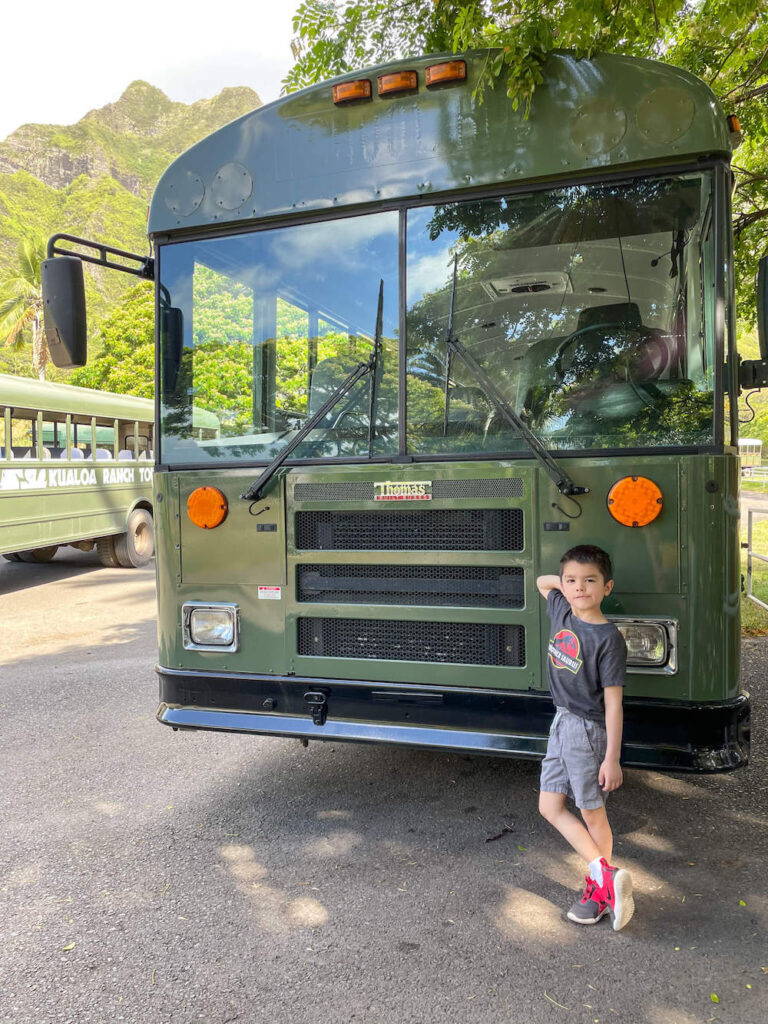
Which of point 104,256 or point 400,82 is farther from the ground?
point 400,82

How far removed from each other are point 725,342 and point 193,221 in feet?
7.57

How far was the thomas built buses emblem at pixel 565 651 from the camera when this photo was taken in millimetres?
2682

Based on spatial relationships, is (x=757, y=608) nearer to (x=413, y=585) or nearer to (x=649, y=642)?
(x=649, y=642)

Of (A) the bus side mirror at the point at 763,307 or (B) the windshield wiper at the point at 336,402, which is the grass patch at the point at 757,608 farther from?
(B) the windshield wiper at the point at 336,402

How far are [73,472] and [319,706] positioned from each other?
8.53 meters

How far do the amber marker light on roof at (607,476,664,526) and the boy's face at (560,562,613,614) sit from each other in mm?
289

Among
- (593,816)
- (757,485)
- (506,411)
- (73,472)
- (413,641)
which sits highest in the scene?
(506,411)

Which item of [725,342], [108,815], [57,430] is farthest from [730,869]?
[57,430]

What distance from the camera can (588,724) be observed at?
2.68 metres

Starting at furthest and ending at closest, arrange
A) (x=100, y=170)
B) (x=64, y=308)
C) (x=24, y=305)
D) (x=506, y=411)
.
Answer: (x=100, y=170), (x=24, y=305), (x=64, y=308), (x=506, y=411)

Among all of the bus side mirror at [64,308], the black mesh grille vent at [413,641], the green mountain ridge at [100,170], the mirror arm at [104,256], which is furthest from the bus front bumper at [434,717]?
the green mountain ridge at [100,170]

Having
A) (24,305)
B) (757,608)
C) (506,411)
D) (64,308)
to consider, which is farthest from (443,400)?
(24,305)

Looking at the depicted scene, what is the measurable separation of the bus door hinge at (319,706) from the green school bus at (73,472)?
23.8 feet

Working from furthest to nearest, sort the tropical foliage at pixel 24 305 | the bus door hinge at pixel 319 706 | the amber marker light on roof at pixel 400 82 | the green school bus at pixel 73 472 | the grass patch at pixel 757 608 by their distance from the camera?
the tropical foliage at pixel 24 305 → the green school bus at pixel 73 472 → the grass patch at pixel 757 608 → the bus door hinge at pixel 319 706 → the amber marker light on roof at pixel 400 82
